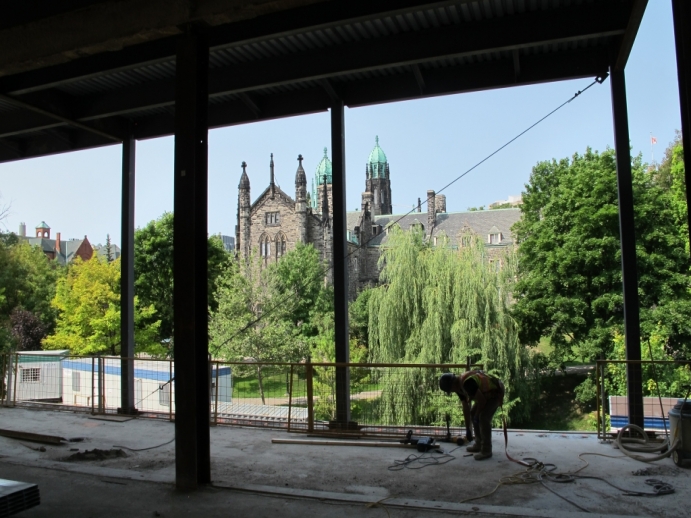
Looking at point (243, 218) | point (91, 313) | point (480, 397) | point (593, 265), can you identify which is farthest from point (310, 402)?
point (243, 218)

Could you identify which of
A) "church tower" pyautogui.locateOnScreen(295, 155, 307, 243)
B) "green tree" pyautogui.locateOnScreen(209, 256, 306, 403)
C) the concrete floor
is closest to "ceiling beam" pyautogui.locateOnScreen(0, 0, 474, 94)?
the concrete floor

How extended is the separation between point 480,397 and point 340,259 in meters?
3.17

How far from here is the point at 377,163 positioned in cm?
8725

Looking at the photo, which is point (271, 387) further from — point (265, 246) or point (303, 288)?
point (265, 246)

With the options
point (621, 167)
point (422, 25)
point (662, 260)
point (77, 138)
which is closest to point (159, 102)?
point (77, 138)

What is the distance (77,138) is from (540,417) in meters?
22.4

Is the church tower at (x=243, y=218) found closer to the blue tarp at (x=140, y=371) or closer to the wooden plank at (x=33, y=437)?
the blue tarp at (x=140, y=371)

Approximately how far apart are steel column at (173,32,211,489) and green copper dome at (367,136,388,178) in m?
81.9

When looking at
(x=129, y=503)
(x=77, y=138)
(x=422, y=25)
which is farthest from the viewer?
(x=77, y=138)

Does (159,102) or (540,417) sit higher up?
(159,102)

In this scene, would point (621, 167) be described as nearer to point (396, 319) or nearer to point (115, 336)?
point (396, 319)

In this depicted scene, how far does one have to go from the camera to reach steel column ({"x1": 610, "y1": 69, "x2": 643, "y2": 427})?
7316 millimetres

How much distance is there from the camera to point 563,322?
84.1 ft

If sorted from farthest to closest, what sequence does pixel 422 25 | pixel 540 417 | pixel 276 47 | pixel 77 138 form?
pixel 540 417
pixel 77 138
pixel 276 47
pixel 422 25
